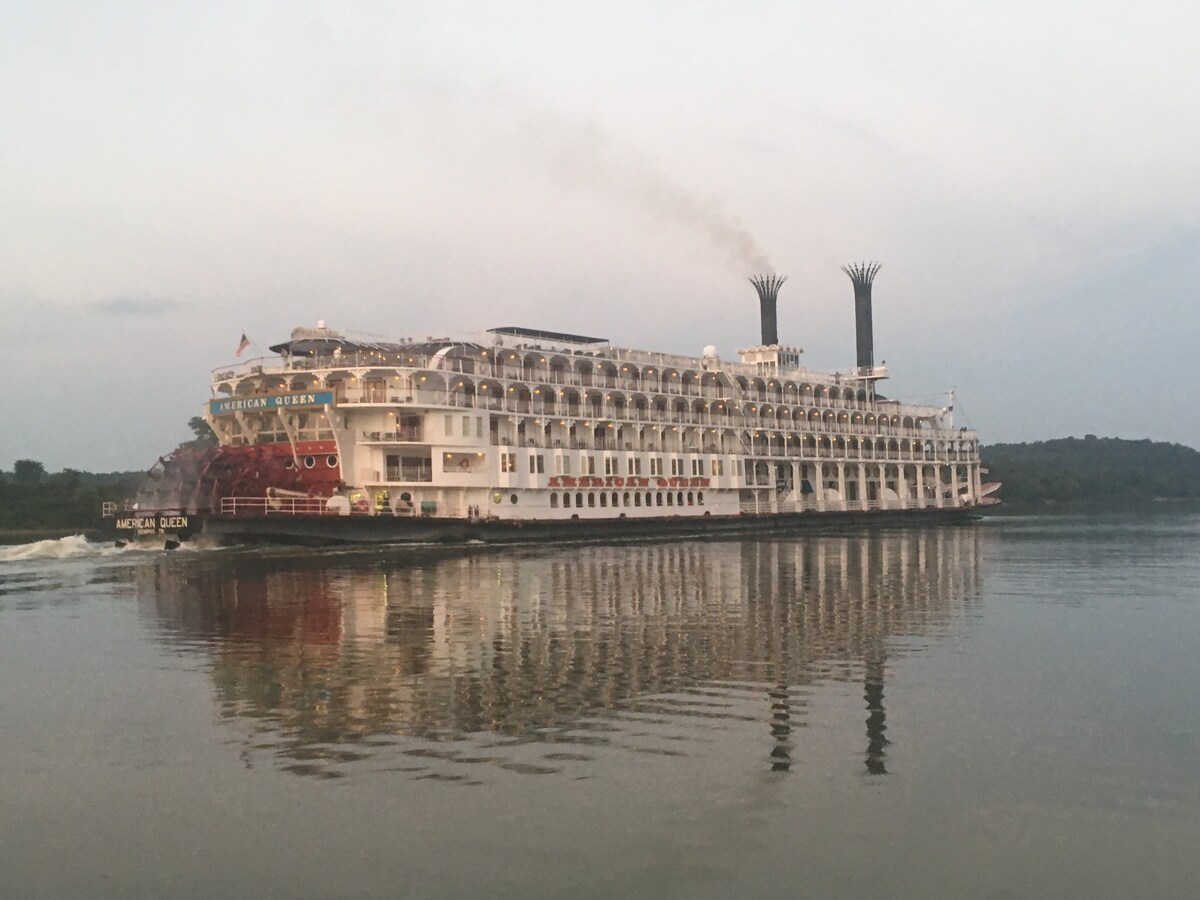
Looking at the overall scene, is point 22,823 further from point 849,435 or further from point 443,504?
point 849,435

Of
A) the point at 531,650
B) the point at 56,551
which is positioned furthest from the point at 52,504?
the point at 531,650

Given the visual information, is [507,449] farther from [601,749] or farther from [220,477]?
[601,749]

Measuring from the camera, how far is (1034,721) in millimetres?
13320

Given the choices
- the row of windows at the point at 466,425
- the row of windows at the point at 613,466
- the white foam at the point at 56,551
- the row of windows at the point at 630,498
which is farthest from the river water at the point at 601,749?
the row of windows at the point at 630,498

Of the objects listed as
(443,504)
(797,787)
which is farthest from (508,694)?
(443,504)

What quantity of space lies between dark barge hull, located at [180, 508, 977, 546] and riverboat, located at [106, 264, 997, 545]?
0.28 ft

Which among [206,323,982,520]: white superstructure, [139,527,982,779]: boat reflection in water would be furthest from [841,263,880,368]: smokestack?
[139,527,982,779]: boat reflection in water

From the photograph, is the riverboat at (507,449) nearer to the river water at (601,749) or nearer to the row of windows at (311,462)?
the row of windows at (311,462)

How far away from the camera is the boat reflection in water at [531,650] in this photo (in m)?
12.4

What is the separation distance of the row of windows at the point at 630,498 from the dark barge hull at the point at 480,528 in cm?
134

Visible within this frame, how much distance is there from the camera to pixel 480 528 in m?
46.8

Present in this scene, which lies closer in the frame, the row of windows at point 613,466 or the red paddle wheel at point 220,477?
the red paddle wheel at point 220,477

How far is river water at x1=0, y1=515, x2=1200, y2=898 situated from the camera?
882cm

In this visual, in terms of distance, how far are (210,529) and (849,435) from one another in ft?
141
